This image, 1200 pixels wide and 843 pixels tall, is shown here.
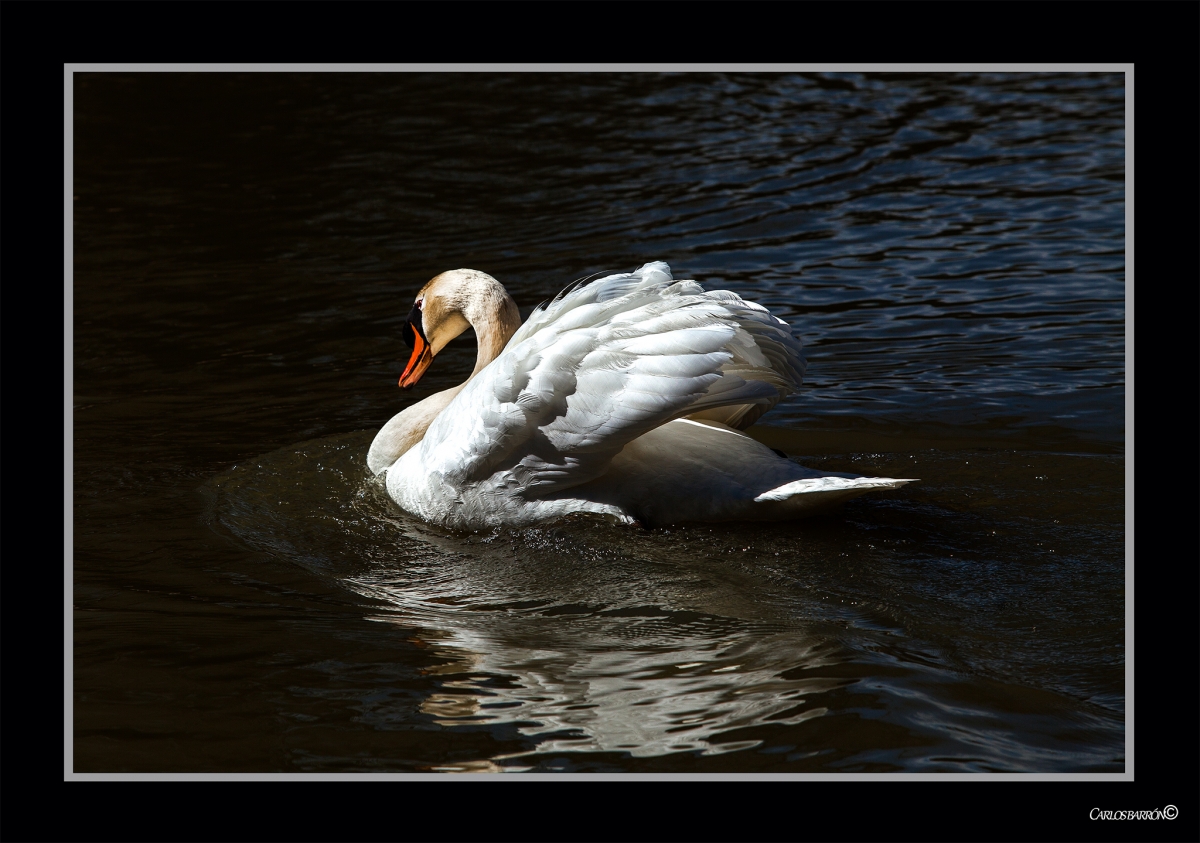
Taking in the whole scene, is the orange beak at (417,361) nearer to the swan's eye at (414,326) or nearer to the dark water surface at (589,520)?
the swan's eye at (414,326)

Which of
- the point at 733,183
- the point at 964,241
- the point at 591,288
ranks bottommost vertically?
the point at 591,288

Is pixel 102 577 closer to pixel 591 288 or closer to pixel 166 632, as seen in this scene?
pixel 166 632

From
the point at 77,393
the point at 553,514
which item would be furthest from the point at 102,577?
the point at 77,393

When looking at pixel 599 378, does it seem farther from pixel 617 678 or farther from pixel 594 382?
pixel 617 678

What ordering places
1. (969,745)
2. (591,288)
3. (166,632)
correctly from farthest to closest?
(591,288), (166,632), (969,745)

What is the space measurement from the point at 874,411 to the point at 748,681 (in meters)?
3.37

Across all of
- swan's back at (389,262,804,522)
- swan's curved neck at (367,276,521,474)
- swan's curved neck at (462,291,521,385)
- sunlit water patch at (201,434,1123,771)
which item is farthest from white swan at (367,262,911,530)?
swan's curved neck at (462,291,521,385)

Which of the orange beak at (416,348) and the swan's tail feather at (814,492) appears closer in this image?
the swan's tail feather at (814,492)

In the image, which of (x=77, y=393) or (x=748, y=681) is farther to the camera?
(x=77, y=393)

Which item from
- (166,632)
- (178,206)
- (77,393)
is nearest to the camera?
(166,632)

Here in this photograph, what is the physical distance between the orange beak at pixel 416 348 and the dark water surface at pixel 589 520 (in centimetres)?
59

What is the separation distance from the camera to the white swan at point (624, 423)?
16.5 ft

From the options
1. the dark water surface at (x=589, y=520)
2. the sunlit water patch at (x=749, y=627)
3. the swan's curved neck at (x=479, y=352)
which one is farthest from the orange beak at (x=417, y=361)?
the sunlit water patch at (x=749, y=627)

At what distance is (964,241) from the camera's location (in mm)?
10562
